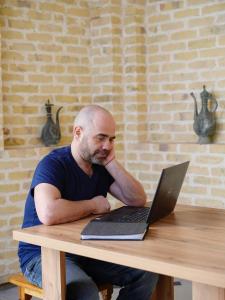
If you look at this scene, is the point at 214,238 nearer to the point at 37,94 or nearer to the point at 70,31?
the point at 37,94

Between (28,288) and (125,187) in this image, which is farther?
(125,187)

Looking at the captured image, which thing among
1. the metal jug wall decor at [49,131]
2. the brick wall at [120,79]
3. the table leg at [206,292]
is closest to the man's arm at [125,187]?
the table leg at [206,292]

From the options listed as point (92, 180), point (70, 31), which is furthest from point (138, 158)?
point (92, 180)

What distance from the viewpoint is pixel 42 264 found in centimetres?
240

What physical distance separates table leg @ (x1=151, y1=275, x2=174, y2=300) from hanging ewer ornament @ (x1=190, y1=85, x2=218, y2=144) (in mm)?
Answer: 1782

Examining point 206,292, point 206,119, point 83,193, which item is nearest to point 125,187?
point 83,193

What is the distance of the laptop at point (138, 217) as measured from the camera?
221 centimetres

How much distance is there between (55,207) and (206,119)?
87.0 inches

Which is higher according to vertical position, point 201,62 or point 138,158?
point 201,62

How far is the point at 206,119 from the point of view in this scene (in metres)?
4.36

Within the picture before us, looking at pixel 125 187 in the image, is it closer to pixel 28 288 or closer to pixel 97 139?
pixel 97 139

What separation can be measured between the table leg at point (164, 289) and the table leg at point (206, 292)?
97 cm

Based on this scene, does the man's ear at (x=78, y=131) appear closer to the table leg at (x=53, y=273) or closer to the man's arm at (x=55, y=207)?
the man's arm at (x=55, y=207)

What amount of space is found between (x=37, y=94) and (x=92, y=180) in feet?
6.05
